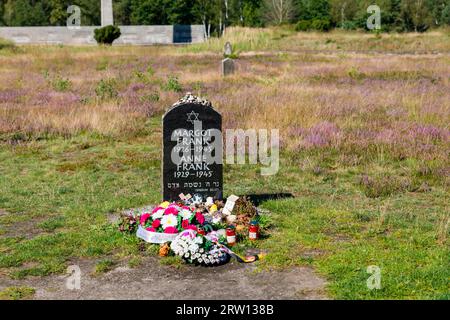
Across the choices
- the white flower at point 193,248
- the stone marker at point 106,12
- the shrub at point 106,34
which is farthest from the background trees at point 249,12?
the white flower at point 193,248

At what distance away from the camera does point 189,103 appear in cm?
1043

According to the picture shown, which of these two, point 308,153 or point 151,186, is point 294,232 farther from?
point 308,153

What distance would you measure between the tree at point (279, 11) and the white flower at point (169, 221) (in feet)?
282

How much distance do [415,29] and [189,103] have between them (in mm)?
76074

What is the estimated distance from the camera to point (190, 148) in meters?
10.5

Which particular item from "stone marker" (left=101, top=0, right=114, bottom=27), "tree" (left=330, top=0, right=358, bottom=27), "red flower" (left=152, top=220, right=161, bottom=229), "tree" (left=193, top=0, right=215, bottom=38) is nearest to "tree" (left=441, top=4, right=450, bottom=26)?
"tree" (left=330, top=0, right=358, bottom=27)

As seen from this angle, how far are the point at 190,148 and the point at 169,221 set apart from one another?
6.03 ft

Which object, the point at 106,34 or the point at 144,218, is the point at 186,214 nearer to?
the point at 144,218

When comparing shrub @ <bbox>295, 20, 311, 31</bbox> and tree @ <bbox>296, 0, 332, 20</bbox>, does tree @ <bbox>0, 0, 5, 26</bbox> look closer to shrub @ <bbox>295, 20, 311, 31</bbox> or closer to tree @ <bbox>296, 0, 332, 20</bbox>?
tree @ <bbox>296, 0, 332, 20</bbox>

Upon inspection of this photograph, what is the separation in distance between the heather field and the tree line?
53676 millimetres

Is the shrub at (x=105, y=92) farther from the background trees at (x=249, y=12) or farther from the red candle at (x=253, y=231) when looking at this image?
the background trees at (x=249, y=12)

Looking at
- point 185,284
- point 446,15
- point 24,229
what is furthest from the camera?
point 446,15

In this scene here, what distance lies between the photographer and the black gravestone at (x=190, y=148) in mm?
10438

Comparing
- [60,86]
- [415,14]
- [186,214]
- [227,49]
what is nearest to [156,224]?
[186,214]
